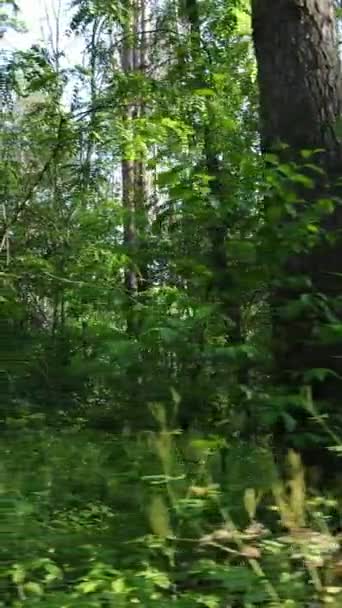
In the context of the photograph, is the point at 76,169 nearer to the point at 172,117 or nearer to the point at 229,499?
the point at 172,117

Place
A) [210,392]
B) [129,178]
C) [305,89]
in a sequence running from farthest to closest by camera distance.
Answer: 1. [129,178]
2. [305,89]
3. [210,392]

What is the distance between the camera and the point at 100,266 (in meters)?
7.90

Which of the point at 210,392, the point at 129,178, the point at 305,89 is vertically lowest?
the point at 210,392

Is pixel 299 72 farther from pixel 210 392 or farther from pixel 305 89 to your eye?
pixel 210 392

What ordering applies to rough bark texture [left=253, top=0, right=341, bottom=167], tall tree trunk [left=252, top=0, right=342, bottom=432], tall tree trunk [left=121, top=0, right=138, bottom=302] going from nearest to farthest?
tall tree trunk [left=252, top=0, right=342, bottom=432] → rough bark texture [left=253, top=0, right=341, bottom=167] → tall tree trunk [left=121, top=0, right=138, bottom=302]

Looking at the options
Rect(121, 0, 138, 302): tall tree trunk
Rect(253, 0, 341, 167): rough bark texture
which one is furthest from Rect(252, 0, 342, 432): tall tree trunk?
Rect(121, 0, 138, 302): tall tree trunk

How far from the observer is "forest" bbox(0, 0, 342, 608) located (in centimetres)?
215

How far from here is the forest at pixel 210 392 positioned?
215cm

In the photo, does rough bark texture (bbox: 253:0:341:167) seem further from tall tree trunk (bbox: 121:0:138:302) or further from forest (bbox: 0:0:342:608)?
tall tree trunk (bbox: 121:0:138:302)

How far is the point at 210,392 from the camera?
3303 mm

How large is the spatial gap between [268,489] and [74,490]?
2.15ft

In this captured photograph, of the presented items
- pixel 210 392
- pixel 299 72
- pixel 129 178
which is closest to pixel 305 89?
pixel 299 72

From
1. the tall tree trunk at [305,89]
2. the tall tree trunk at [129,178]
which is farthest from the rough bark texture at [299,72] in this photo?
the tall tree trunk at [129,178]

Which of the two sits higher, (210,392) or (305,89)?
(305,89)
